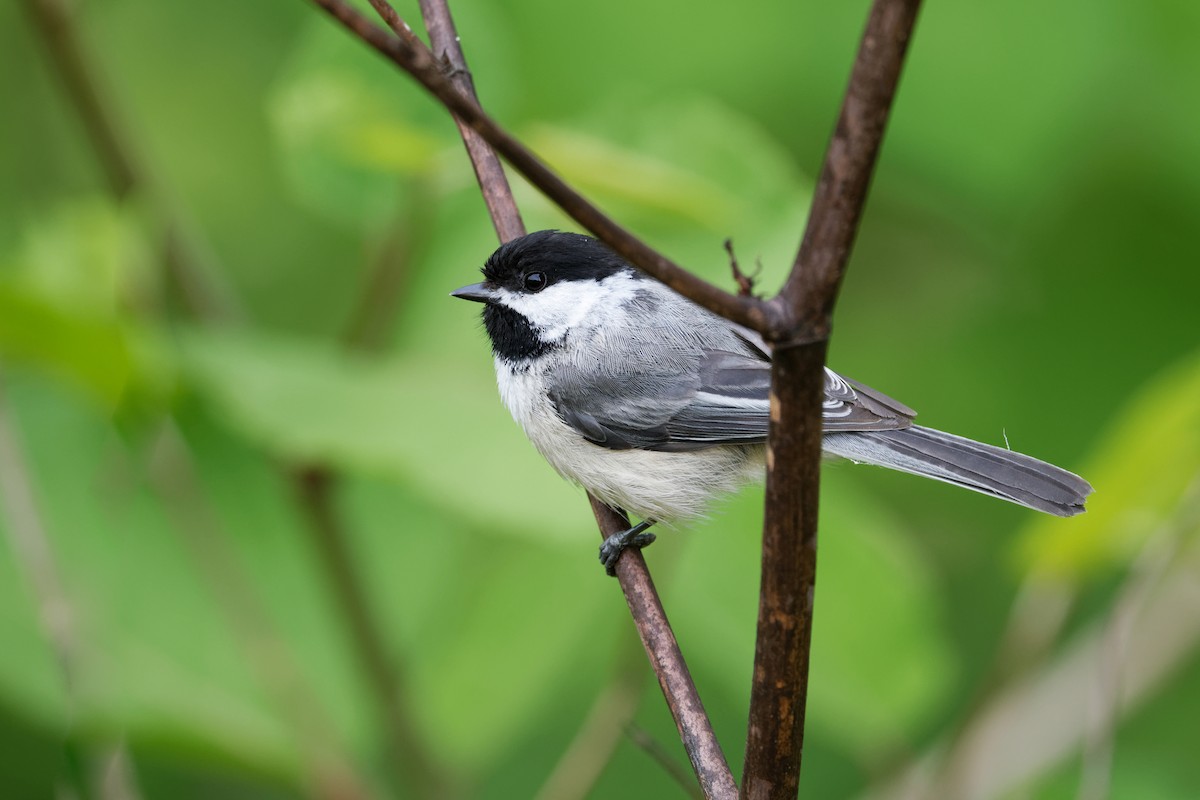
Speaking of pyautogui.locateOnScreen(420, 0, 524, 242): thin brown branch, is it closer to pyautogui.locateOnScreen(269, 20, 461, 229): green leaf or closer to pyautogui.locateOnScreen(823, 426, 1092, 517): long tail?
pyautogui.locateOnScreen(269, 20, 461, 229): green leaf

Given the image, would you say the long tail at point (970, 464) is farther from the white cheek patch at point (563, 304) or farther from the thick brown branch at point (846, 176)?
the thick brown branch at point (846, 176)

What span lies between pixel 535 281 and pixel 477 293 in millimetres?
147

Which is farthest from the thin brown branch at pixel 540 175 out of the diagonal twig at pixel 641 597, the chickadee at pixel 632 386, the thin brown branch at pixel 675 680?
the chickadee at pixel 632 386

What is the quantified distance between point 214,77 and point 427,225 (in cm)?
125

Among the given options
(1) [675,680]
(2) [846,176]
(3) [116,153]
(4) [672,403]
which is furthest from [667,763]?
(3) [116,153]

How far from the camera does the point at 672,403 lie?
6.73 feet

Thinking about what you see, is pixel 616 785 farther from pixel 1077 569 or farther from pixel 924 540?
pixel 1077 569

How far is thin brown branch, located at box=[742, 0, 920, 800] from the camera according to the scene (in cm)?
77

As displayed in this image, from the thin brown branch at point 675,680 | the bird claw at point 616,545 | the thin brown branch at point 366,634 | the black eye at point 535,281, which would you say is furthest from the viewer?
the black eye at point 535,281

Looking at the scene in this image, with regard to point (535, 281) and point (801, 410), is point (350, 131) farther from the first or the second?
point (801, 410)

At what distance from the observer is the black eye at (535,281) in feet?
6.82

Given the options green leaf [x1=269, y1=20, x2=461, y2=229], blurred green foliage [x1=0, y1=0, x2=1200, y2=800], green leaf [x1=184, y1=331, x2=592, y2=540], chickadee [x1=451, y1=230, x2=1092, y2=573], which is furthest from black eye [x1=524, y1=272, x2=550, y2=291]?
green leaf [x1=184, y1=331, x2=592, y2=540]

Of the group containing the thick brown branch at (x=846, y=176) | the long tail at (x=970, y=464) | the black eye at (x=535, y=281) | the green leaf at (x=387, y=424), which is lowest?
the green leaf at (x=387, y=424)

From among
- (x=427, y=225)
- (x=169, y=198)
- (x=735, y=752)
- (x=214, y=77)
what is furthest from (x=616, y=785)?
(x=214, y=77)
